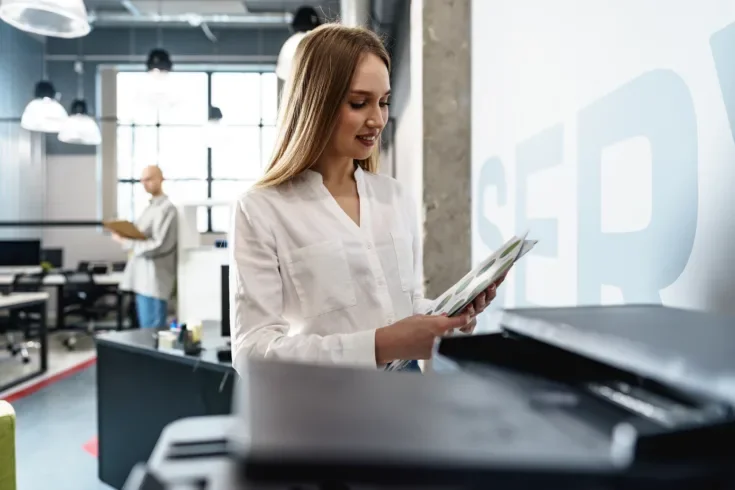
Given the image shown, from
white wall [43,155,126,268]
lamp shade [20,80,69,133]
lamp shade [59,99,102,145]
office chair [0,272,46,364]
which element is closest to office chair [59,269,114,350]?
office chair [0,272,46,364]

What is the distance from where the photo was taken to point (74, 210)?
968cm

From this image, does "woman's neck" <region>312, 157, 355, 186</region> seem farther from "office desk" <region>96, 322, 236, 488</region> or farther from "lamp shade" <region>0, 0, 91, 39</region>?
"lamp shade" <region>0, 0, 91, 39</region>

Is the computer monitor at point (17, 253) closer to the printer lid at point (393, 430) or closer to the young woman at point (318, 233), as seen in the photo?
the young woman at point (318, 233)

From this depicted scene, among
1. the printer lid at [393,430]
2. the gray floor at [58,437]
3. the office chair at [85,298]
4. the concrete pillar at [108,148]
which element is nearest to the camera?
the printer lid at [393,430]

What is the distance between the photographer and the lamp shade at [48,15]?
9.55ft

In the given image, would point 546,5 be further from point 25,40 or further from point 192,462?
point 25,40

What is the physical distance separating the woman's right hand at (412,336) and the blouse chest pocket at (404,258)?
0.94 ft

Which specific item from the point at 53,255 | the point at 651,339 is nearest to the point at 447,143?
the point at 651,339

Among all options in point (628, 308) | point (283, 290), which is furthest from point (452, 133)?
point (628, 308)

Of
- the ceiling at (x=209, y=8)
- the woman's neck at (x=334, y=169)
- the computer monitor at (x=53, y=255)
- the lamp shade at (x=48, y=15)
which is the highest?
the ceiling at (x=209, y=8)

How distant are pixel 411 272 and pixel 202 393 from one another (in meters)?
1.52

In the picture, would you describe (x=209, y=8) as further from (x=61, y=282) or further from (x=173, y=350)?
(x=173, y=350)

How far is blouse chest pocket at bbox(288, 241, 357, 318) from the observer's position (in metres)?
1.26

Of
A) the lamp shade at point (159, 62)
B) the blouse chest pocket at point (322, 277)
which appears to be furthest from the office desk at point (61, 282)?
the blouse chest pocket at point (322, 277)
